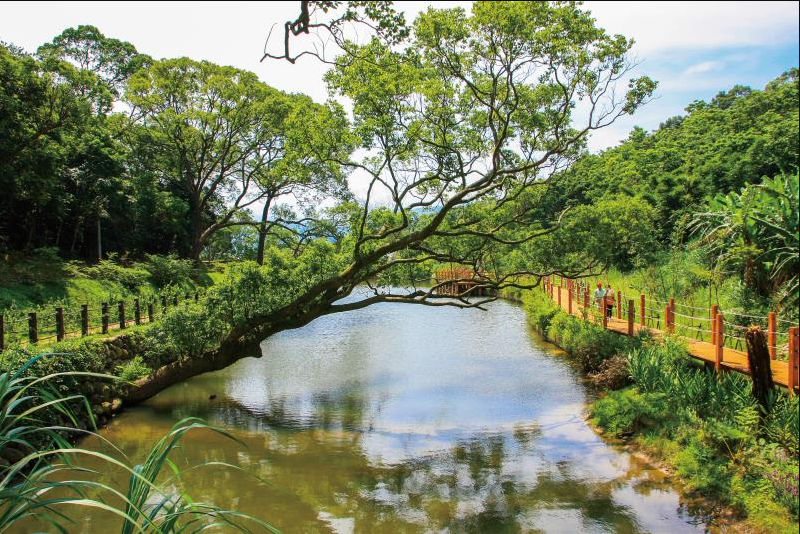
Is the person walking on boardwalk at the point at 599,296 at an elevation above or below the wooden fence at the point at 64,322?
above

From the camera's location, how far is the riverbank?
677cm

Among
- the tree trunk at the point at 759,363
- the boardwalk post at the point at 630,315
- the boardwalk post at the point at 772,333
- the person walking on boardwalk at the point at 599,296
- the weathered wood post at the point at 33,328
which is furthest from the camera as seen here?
the person walking on boardwalk at the point at 599,296

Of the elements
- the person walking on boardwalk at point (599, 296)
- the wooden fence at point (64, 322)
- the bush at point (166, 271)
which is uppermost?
the bush at point (166, 271)

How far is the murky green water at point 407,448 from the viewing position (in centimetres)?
759

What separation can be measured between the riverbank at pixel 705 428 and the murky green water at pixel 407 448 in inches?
19.4

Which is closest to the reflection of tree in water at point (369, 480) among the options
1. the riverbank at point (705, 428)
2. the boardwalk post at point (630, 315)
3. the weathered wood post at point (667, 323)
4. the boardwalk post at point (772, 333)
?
the riverbank at point (705, 428)

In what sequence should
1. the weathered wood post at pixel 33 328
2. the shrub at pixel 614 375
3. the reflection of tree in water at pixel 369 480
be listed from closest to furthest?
the reflection of tree in water at pixel 369 480 → the weathered wood post at pixel 33 328 → the shrub at pixel 614 375

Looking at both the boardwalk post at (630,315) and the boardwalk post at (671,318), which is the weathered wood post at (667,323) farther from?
the boardwalk post at (630,315)

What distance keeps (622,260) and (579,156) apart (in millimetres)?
17058

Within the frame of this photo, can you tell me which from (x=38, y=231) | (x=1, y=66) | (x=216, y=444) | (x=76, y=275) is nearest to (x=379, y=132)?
(x=216, y=444)

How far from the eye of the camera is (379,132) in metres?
11.6

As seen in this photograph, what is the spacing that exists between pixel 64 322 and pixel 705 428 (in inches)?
533

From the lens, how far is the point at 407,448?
10266 mm

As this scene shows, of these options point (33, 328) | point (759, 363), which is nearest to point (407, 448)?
point (759, 363)
